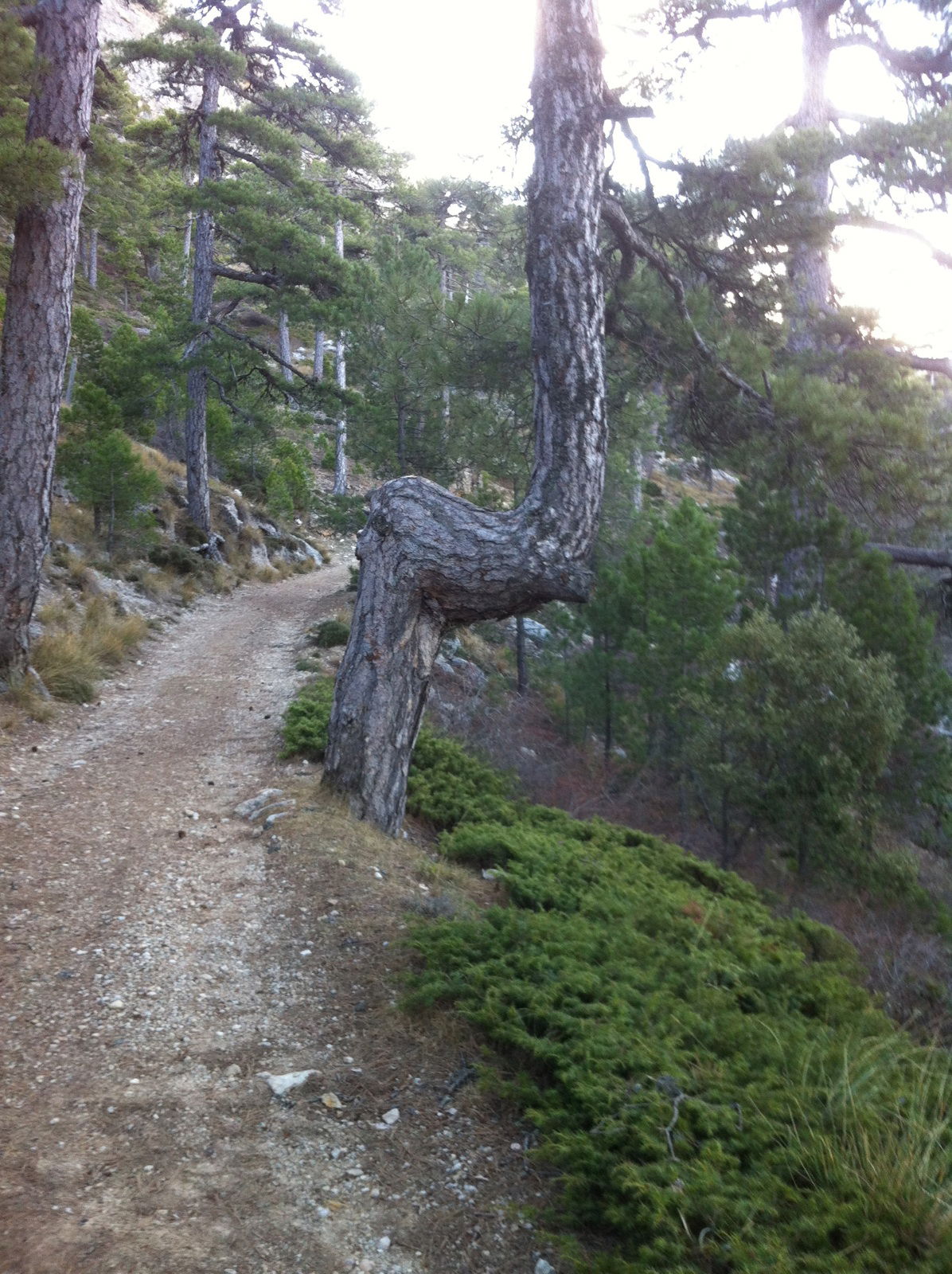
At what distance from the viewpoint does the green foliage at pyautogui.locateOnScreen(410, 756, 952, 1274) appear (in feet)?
8.41

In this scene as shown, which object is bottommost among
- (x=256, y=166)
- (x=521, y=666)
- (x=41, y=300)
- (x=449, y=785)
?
(x=521, y=666)

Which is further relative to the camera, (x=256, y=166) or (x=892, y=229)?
(x=256, y=166)

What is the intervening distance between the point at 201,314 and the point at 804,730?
14.1 meters

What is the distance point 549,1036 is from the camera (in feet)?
11.8

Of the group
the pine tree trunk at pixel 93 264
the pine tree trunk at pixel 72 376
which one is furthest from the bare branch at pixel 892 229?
the pine tree trunk at pixel 93 264

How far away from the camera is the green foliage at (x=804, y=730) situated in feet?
27.5

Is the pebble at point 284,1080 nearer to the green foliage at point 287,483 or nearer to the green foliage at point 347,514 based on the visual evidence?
the green foliage at point 347,514

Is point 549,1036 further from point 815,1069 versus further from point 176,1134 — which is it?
point 176,1134

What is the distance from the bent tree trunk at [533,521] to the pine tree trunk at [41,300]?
12.9 feet

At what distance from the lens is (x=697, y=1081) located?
3.24m

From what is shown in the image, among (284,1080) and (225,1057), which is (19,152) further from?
(284,1080)

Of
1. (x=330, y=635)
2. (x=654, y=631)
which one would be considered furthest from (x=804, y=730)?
(x=330, y=635)

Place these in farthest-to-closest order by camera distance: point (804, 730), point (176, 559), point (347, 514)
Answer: point (176, 559) → point (347, 514) → point (804, 730)

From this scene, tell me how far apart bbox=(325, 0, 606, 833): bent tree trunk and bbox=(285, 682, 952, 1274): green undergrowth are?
1408mm
